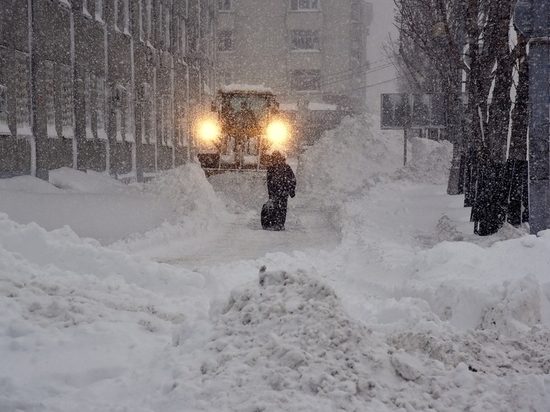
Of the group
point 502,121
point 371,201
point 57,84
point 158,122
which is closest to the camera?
point 502,121

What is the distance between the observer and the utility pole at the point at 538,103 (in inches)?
372

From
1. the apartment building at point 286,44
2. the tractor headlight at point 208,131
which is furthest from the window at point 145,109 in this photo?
the apartment building at point 286,44

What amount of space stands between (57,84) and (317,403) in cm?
1606

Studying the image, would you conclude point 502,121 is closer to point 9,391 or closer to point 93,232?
point 93,232

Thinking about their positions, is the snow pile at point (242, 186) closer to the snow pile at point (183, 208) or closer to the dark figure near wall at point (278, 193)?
the snow pile at point (183, 208)

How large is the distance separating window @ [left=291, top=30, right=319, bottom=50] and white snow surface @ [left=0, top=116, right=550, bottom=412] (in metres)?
44.7

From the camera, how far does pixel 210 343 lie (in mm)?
4977

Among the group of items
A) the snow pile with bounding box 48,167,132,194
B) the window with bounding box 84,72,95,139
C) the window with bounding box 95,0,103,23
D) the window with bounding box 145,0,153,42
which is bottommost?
the snow pile with bounding box 48,167,132,194

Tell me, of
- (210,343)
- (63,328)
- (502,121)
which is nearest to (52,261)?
(63,328)

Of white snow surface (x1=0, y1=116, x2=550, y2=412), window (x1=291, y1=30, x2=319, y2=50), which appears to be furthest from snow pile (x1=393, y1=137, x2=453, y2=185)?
window (x1=291, y1=30, x2=319, y2=50)

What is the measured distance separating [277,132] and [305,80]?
33.1 metres

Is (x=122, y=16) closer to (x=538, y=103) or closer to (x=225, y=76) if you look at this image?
(x=538, y=103)

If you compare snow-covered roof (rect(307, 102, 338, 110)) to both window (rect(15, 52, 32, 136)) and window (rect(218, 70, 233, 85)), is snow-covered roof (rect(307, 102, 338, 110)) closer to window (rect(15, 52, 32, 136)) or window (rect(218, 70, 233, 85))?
window (rect(218, 70, 233, 85))

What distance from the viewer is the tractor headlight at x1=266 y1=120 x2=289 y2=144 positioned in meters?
23.3
